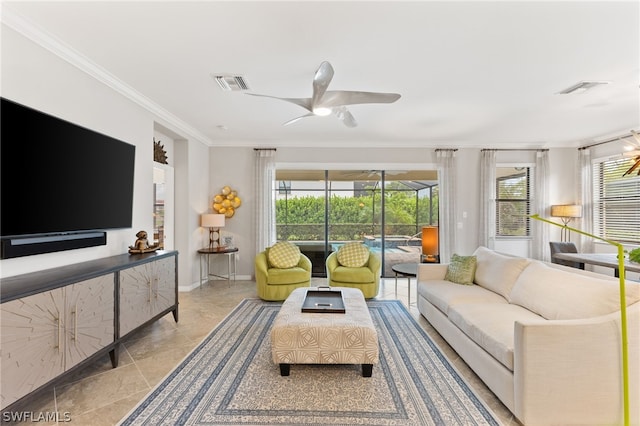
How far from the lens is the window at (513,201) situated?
6137mm

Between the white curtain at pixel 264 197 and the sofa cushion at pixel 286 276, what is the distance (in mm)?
1320

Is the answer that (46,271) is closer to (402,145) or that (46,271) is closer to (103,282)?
(103,282)

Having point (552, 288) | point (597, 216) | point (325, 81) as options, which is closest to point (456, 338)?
point (552, 288)

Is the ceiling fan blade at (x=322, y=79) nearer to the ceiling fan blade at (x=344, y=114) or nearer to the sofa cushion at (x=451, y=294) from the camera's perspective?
the ceiling fan blade at (x=344, y=114)

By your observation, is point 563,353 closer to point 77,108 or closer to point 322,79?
point 322,79

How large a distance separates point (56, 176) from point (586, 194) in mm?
7921

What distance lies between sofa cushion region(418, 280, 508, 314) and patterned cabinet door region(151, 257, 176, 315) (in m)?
2.94

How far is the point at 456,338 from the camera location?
2764 mm

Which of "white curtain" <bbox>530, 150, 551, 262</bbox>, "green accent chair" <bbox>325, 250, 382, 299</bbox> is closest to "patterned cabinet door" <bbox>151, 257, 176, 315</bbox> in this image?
"green accent chair" <bbox>325, 250, 382, 299</bbox>

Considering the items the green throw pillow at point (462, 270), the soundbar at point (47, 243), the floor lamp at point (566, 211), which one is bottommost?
the green throw pillow at point (462, 270)

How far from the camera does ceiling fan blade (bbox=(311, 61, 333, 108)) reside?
2.30m

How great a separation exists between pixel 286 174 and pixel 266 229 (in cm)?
120

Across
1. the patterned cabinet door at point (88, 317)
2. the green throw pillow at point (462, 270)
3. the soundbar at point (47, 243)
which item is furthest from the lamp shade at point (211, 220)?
the green throw pillow at point (462, 270)

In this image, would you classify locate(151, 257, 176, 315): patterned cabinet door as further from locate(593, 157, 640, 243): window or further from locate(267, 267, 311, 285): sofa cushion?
locate(593, 157, 640, 243): window
